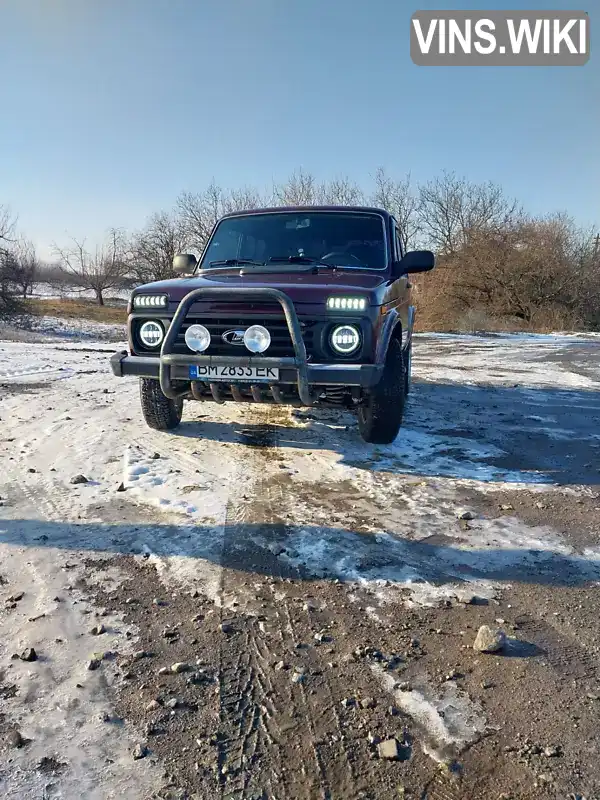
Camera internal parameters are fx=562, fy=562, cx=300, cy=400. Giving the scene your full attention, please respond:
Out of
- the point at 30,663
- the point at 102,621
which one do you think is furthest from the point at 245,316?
the point at 30,663

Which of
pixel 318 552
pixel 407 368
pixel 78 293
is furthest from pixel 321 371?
pixel 78 293

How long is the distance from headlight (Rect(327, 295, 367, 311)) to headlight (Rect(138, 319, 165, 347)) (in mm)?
1335

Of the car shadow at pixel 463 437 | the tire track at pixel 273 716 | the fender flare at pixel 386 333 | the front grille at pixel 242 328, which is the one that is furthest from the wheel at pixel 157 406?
the tire track at pixel 273 716

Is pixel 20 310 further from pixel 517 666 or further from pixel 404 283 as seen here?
pixel 517 666

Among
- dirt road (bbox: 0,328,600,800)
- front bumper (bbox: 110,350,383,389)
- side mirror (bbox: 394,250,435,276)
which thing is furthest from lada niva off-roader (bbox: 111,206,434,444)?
dirt road (bbox: 0,328,600,800)

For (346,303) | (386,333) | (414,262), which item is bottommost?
(386,333)

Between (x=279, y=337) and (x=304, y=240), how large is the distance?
4.92ft

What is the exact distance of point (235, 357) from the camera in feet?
12.5

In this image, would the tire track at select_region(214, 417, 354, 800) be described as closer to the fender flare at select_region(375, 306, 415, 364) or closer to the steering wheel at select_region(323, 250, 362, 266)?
the fender flare at select_region(375, 306, 415, 364)

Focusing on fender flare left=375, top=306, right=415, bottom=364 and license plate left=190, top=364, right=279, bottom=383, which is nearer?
license plate left=190, top=364, right=279, bottom=383

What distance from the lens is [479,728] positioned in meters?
1.74

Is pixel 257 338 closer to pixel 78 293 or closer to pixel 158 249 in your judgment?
pixel 158 249

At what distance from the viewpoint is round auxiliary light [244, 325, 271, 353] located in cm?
385

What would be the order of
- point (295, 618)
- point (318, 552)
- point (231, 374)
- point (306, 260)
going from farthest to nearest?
point (306, 260), point (231, 374), point (318, 552), point (295, 618)
